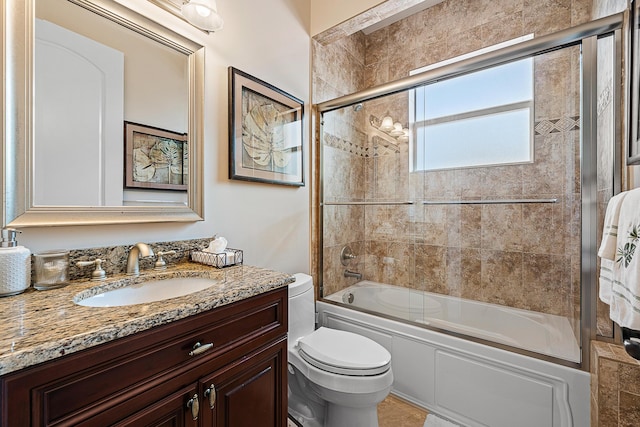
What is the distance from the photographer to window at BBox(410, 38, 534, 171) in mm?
2049

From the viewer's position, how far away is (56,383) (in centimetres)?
57

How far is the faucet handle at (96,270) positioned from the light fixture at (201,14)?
1061mm

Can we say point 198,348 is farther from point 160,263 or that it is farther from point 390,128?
point 390,128

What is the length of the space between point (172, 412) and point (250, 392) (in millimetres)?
275

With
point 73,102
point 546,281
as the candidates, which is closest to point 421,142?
point 546,281

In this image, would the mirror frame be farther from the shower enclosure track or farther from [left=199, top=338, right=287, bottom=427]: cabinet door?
the shower enclosure track

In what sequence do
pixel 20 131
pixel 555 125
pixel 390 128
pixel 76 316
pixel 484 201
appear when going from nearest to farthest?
pixel 76 316, pixel 20 131, pixel 555 125, pixel 484 201, pixel 390 128

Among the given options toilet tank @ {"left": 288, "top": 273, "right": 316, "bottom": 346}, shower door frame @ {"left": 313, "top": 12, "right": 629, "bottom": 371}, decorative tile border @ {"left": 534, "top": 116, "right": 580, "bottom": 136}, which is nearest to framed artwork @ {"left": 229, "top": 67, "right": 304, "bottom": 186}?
toilet tank @ {"left": 288, "top": 273, "right": 316, "bottom": 346}

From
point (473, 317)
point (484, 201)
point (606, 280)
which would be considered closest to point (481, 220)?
point (484, 201)

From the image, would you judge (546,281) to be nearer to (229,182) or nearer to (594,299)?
(594,299)

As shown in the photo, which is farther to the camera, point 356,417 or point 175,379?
point 356,417

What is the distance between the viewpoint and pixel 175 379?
2.49 ft

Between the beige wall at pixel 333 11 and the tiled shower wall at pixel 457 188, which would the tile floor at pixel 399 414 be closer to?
the tiled shower wall at pixel 457 188

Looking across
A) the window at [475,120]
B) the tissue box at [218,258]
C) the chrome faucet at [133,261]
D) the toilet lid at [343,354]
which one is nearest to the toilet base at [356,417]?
the toilet lid at [343,354]
